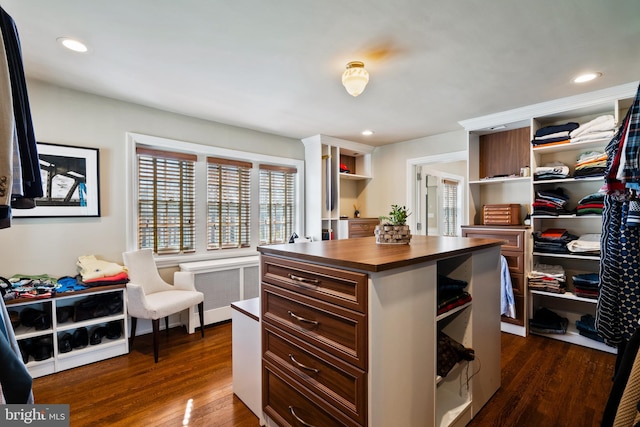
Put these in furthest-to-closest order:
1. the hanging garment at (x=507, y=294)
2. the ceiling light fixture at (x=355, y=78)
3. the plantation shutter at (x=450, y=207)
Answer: the plantation shutter at (x=450, y=207) → the hanging garment at (x=507, y=294) → the ceiling light fixture at (x=355, y=78)

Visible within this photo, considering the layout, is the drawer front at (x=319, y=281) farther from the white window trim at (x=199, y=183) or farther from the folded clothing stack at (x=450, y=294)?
the white window trim at (x=199, y=183)

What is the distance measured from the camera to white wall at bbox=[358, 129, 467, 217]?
420cm

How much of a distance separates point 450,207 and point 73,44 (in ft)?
18.4

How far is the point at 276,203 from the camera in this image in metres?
4.42

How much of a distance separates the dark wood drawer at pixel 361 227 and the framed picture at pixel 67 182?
10.4 ft

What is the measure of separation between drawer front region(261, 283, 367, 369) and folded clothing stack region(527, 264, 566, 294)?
283 cm

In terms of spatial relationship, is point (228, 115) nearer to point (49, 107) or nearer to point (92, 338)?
point (49, 107)

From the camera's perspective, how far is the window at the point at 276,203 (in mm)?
4273

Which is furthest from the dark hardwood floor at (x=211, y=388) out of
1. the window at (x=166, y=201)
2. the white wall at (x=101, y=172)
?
the window at (x=166, y=201)

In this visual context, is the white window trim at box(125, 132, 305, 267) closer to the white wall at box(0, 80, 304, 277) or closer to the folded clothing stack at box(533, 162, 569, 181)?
the white wall at box(0, 80, 304, 277)

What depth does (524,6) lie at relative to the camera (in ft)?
5.38

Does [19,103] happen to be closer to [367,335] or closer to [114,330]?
[367,335]

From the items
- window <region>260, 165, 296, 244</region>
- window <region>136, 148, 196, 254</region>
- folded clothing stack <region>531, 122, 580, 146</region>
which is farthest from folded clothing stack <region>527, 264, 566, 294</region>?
window <region>136, 148, 196, 254</region>

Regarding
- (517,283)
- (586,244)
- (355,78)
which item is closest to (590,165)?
(586,244)
